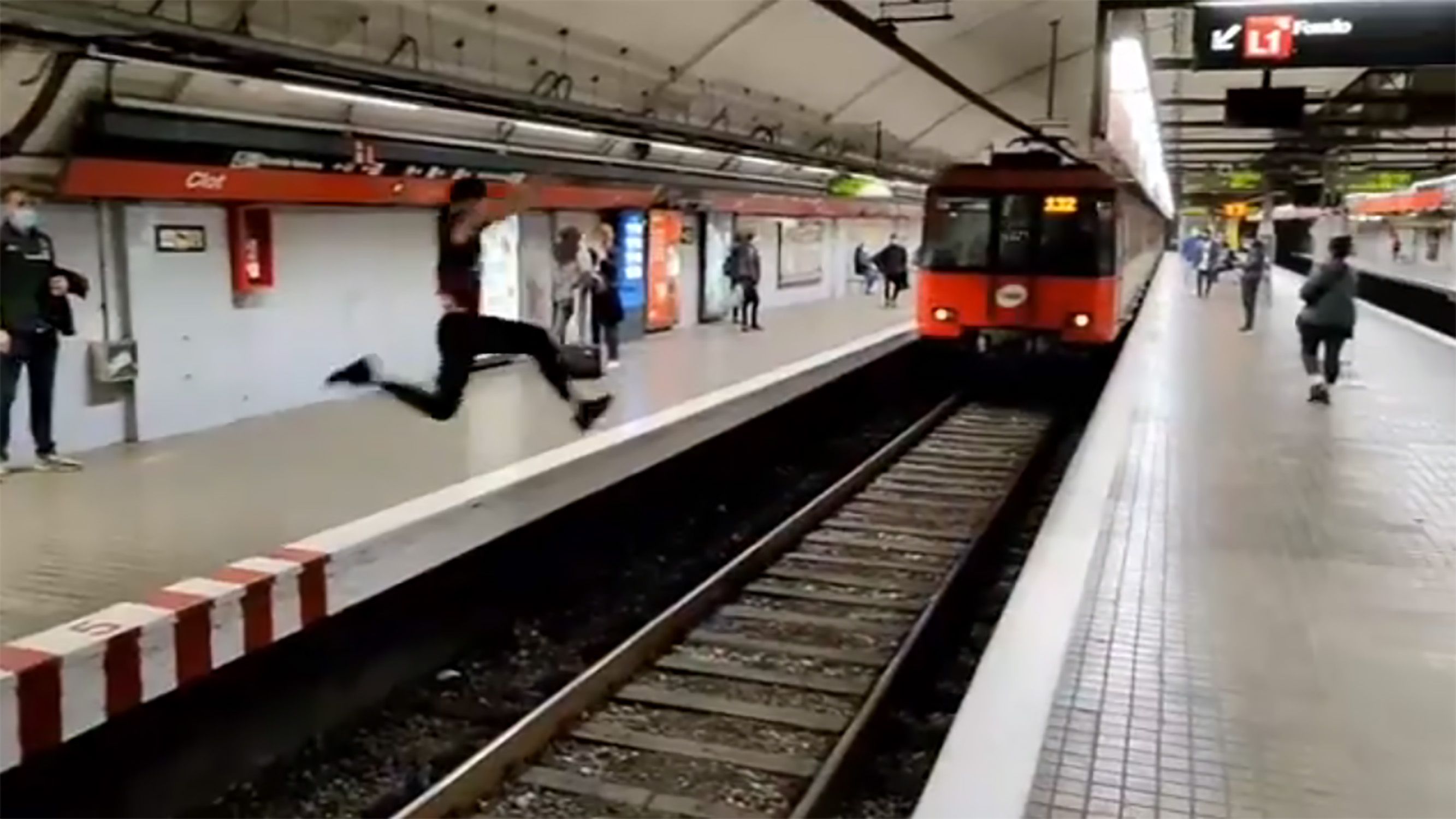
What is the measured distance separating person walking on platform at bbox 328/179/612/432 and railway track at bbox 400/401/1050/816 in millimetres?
1498

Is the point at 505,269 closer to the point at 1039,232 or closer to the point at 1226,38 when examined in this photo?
the point at 1039,232

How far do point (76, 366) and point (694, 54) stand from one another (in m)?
7.19

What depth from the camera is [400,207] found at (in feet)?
A: 47.7

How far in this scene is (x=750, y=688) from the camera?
270 inches

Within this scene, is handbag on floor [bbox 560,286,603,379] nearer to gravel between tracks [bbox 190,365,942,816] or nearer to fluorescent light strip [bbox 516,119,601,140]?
gravel between tracks [bbox 190,365,942,816]

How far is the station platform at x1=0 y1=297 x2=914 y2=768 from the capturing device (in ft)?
17.6

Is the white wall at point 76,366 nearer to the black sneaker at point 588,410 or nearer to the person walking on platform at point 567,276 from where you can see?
the person walking on platform at point 567,276

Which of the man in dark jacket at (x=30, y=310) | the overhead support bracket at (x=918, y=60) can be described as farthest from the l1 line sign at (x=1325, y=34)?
the man in dark jacket at (x=30, y=310)

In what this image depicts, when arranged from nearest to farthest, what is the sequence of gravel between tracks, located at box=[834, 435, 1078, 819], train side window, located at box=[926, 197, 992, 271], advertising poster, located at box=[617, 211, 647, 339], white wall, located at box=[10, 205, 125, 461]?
gravel between tracks, located at box=[834, 435, 1078, 819], white wall, located at box=[10, 205, 125, 461], train side window, located at box=[926, 197, 992, 271], advertising poster, located at box=[617, 211, 647, 339]

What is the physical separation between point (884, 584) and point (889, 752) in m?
2.62

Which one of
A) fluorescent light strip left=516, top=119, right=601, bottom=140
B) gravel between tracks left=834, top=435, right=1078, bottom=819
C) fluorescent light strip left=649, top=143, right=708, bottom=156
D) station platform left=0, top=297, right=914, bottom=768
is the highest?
fluorescent light strip left=649, top=143, right=708, bottom=156

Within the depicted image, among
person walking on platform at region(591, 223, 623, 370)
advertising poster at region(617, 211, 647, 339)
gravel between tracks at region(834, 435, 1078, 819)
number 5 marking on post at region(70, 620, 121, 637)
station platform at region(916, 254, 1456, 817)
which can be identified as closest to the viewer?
station platform at region(916, 254, 1456, 817)

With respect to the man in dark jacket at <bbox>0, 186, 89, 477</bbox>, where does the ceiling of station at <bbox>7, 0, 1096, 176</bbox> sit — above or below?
above

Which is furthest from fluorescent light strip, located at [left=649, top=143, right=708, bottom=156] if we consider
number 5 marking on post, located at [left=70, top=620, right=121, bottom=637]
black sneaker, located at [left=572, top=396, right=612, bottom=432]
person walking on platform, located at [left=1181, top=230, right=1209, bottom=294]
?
person walking on platform, located at [left=1181, top=230, right=1209, bottom=294]
